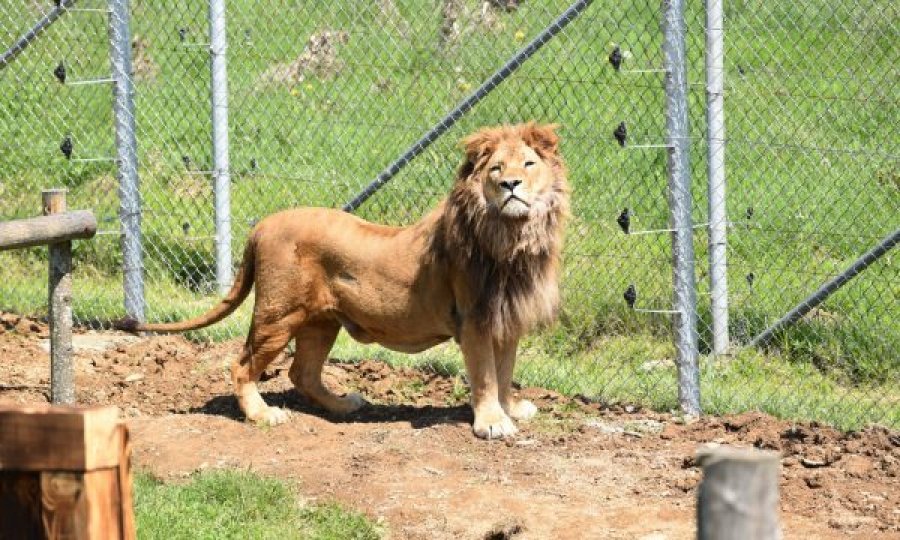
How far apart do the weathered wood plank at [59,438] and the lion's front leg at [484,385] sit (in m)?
4.42

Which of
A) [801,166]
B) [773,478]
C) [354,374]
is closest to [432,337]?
[354,374]

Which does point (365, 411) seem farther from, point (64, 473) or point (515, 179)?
point (64, 473)

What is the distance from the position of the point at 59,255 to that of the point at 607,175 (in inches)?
181

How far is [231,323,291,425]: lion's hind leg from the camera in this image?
768 cm

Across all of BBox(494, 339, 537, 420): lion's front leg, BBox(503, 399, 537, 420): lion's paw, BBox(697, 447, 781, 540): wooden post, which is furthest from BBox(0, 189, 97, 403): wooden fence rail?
BBox(697, 447, 781, 540): wooden post

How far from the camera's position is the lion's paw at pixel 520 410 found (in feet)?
25.0

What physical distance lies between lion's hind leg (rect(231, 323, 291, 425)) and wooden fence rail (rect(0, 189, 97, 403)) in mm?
1068

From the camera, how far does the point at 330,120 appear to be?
11.3 metres

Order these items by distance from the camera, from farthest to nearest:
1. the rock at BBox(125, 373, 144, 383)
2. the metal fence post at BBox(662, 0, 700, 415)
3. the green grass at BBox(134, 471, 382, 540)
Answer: the rock at BBox(125, 373, 144, 383) → the metal fence post at BBox(662, 0, 700, 415) → the green grass at BBox(134, 471, 382, 540)

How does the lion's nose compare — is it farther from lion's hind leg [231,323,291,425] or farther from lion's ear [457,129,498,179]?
lion's hind leg [231,323,291,425]

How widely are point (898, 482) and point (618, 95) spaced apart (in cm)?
525

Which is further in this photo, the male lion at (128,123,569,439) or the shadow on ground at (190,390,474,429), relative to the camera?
the shadow on ground at (190,390,474,429)

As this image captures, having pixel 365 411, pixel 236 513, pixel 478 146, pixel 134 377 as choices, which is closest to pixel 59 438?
pixel 236 513

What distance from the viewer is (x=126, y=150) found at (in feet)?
31.7
